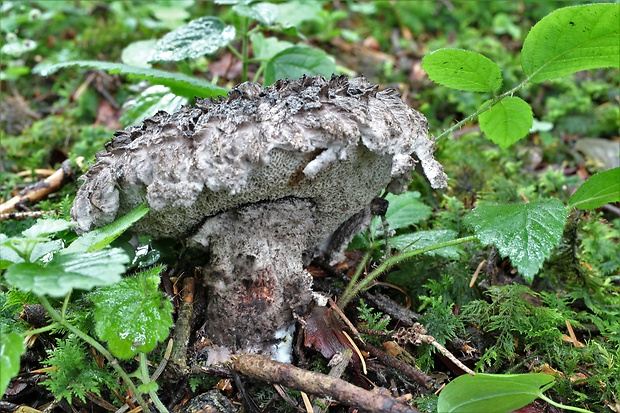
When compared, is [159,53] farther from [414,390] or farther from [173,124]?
[414,390]

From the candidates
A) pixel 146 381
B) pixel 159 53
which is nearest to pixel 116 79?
pixel 159 53

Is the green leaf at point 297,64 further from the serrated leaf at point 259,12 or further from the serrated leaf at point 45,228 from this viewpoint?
the serrated leaf at point 45,228

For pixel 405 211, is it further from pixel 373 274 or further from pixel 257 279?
pixel 257 279

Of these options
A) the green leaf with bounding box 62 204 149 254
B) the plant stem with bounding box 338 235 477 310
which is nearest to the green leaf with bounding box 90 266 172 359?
the green leaf with bounding box 62 204 149 254

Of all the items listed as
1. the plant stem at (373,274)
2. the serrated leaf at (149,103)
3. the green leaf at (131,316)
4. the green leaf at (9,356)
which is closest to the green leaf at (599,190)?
the plant stem at (373,274)

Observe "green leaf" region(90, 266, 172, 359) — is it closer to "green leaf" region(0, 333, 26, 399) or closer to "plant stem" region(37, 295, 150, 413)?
"plant stem" region(37, 295, 150, 413)

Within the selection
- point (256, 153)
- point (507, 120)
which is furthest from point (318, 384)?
point (507, 120)
